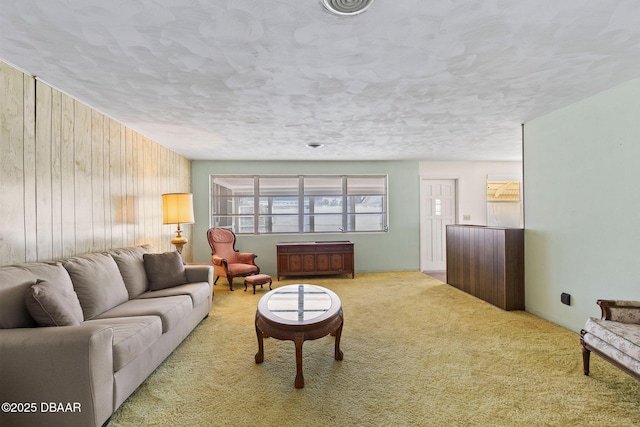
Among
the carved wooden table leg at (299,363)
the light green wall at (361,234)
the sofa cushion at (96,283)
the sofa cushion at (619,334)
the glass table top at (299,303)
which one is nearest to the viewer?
the sofa cushion at (619,334)

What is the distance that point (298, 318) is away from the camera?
2.28m

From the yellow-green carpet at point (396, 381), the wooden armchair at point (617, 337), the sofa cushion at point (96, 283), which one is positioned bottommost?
the yellow-green carpet at point (396, 381)

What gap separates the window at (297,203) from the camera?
595 cm

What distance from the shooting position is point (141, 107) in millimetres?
2914

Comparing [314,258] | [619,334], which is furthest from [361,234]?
Answer: [619,334]

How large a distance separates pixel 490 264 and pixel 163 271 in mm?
4038

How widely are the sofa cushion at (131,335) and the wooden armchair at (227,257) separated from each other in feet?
8.42

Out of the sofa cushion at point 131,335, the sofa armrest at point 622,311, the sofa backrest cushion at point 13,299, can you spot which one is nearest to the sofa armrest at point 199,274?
the sofa cushion at point 131,335

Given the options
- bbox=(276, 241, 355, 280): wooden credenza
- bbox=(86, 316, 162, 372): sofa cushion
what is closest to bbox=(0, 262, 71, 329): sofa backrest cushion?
bbox=(86, 316, 162, 372): sofa cushion

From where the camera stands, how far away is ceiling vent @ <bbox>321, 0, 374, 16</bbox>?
1.49m

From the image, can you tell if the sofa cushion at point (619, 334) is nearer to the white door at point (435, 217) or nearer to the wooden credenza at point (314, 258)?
the wooden credenza at point (314, 258)

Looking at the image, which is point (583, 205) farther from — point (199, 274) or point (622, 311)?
point (199, 274)

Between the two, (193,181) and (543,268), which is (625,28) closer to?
(543,268)

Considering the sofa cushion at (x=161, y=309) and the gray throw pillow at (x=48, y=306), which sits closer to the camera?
the gray throw pillow at (x=48, y=306)
